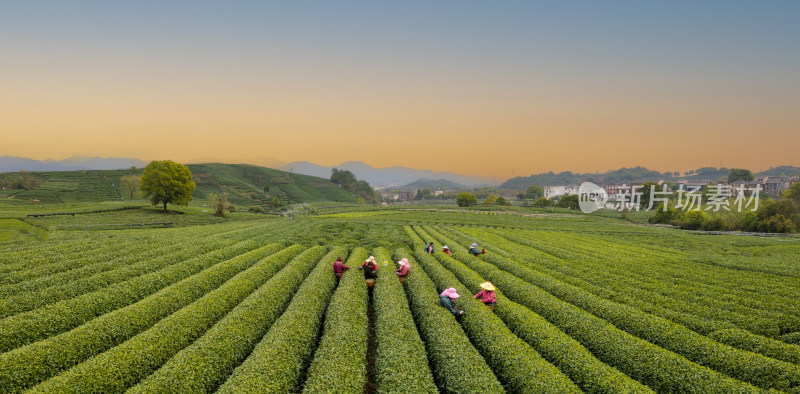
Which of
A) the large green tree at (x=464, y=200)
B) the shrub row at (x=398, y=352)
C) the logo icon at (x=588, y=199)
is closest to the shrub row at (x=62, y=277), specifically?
the shrub row at (x=398, y=352)

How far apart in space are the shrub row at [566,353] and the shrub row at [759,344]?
596 centimetres

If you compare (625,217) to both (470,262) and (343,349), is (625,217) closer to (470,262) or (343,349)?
(470,262)

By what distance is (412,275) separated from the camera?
1794 centimetres

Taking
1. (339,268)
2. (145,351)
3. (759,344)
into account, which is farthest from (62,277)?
(759,344)

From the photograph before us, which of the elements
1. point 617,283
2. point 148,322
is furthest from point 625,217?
point 148,322

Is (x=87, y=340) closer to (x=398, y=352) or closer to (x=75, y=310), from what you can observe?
(x=75, y=310)

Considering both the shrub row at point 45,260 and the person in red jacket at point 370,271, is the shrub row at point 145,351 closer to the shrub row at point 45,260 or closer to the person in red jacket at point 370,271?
the person in red jacket at point 370,271

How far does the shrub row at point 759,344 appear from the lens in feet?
32.4

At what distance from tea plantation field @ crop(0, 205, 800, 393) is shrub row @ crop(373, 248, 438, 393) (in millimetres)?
56

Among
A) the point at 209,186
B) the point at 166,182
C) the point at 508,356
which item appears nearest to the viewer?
the point at 508,356

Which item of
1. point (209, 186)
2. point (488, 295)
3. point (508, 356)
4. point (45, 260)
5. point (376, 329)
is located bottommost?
point (376, 329)

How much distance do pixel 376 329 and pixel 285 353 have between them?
11.3 ft

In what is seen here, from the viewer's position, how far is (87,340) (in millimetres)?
9422

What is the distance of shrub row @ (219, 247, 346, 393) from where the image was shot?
7.77 m
